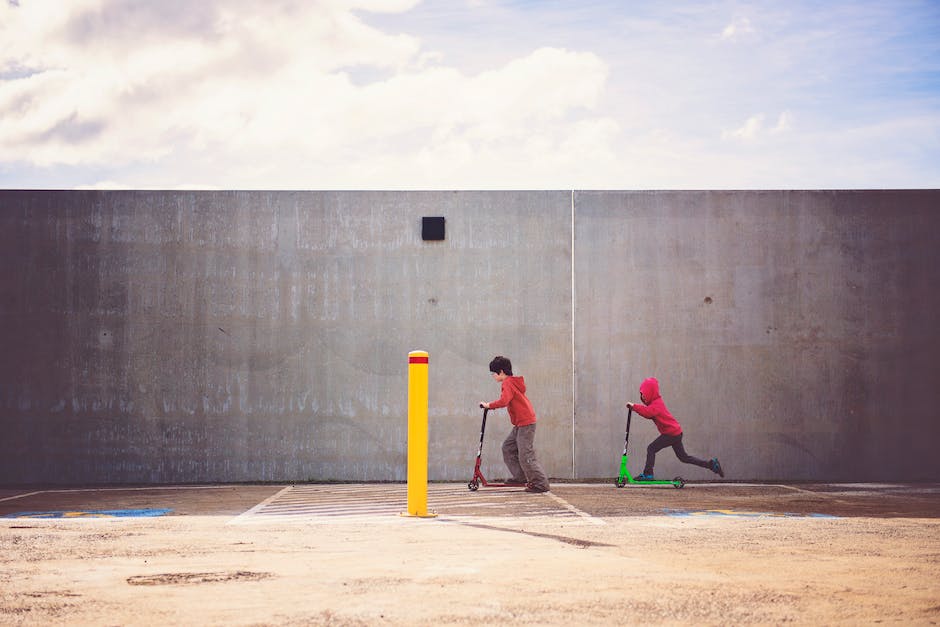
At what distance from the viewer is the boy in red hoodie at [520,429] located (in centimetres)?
1290

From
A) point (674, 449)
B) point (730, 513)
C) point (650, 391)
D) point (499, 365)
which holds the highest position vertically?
point (499, 365)

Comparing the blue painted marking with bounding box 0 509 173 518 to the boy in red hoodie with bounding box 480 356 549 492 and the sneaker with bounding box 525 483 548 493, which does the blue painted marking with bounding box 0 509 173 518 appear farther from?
the sneaker with bounding box 525 483 548 493

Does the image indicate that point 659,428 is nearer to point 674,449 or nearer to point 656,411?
point 656,411

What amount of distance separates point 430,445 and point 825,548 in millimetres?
7594

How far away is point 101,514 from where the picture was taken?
10883 mm

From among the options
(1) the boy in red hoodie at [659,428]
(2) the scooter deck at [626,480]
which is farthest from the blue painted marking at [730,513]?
(1) the boy in red hoodie at [659,428]

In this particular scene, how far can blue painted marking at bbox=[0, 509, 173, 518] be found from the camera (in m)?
10.6

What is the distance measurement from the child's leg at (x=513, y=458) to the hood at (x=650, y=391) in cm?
206

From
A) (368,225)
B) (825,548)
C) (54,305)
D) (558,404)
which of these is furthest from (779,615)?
(54,305)

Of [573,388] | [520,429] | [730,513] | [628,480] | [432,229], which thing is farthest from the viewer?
[432,229]

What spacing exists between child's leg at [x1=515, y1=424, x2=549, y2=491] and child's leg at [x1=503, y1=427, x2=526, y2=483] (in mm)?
116

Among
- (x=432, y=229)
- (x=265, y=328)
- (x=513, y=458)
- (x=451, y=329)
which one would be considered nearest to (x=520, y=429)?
(x=513, y=458)

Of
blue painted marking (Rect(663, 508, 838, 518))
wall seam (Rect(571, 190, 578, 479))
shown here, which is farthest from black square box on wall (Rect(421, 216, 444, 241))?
blue painted marking (Rect(663, 508, 838, 518))

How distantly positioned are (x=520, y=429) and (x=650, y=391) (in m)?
2.16
